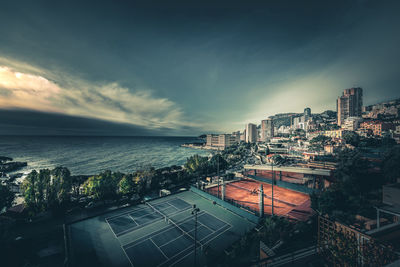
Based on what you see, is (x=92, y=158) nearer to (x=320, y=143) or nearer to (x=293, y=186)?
(x=293, y=186)

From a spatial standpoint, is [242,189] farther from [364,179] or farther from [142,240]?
[142,240]

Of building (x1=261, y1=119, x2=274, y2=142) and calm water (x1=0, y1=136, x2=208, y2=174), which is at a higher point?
building (x1=261, y1=119, x2=274, y2=142)

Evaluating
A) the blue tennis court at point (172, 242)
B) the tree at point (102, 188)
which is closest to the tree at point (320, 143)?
the blue tennis court at point (172, 242)

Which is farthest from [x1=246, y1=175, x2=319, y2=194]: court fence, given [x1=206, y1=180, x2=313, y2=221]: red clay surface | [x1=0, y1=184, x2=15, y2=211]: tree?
[x1=0, y1=184, x2=15, y2=211]: tree

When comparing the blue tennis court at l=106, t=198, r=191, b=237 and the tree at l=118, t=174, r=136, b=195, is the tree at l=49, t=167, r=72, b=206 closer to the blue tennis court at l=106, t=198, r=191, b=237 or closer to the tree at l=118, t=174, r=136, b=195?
the tree at l=118, t=174, r=136, b=195

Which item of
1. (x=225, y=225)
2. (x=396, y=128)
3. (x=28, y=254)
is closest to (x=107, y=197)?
(x=28, y=254)

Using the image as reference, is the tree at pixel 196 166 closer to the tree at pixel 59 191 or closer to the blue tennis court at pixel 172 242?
the blue tennis court at pixel 172 242

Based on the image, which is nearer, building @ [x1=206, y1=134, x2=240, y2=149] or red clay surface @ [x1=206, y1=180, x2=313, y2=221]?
red clay surface @ [x1=206, y1=180, x2=313, y2=221]
